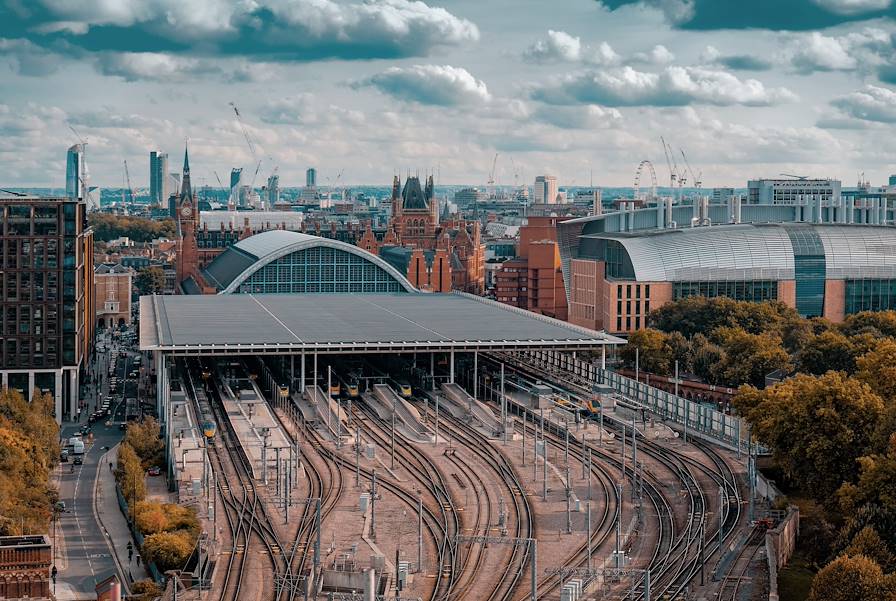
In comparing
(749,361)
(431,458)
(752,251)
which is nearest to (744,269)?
(752,251)

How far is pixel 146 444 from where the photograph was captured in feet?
239

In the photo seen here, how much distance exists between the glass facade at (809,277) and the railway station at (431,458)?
77.7 ft

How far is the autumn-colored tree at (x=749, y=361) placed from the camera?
9919 centimetres

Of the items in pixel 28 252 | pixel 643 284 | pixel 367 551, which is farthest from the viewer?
pixel 643 284

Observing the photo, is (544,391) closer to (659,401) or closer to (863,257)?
(659,401)

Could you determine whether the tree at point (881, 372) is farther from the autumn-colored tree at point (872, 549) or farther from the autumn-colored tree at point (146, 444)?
the autumn-colored tree at point (146, 444)

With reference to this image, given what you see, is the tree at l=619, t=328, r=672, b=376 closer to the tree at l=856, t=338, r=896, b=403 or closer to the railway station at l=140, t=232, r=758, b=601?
the railway station at l=140, t=232, r=758, b=601

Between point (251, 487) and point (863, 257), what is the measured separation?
3375 inches

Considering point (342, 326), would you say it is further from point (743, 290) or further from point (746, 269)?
point (746, 269)

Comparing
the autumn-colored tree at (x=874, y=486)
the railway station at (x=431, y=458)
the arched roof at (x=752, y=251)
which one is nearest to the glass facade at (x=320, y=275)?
the railway station at (x=431, y=458)

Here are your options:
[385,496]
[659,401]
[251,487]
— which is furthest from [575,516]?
[659,401]

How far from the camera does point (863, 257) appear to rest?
442 ft

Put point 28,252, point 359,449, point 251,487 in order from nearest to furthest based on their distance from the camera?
point 251,487 → point 359,449 → point 28,252

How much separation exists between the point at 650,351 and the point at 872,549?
201 feet
